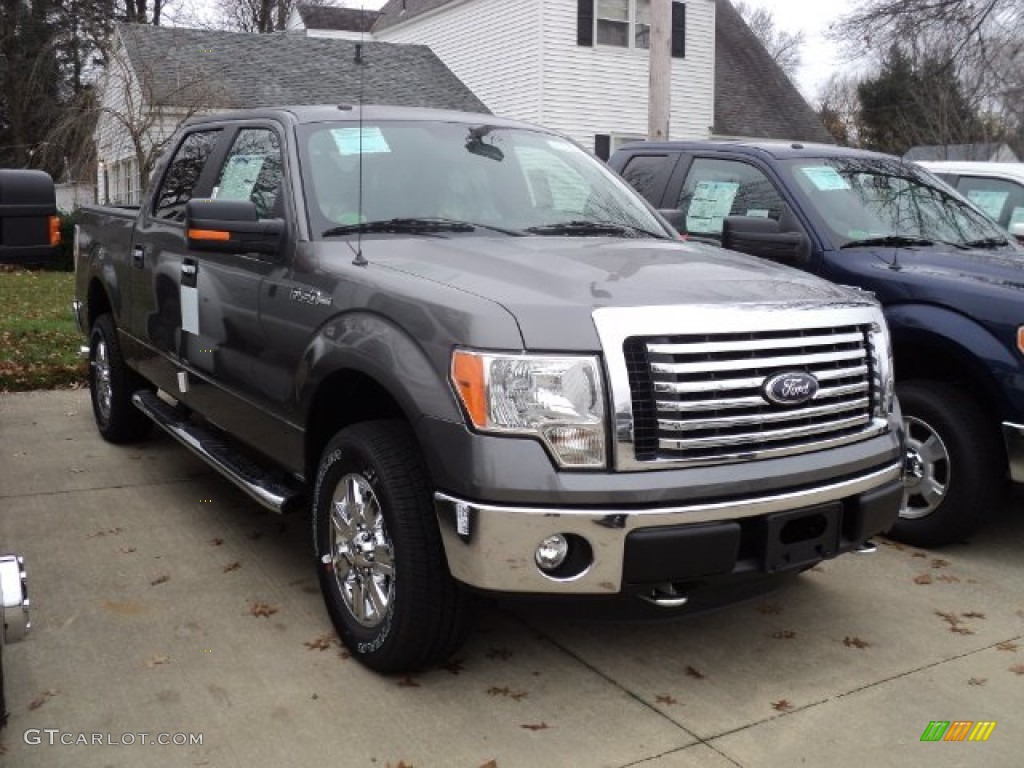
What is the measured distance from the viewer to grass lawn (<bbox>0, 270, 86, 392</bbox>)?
351 inches

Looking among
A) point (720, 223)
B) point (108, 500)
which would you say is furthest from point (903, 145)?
point (108, 500)

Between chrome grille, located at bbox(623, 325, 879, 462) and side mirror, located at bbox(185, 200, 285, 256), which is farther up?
side mirror, located at bbox(185, 200, 285, 256)

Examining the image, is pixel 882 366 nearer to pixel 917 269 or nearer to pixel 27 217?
pixel 917 269

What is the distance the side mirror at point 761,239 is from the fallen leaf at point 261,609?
271cm

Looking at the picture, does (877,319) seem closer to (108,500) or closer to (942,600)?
(942,600)

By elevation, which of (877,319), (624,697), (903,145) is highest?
(903,145)

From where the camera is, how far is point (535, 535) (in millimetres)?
3146

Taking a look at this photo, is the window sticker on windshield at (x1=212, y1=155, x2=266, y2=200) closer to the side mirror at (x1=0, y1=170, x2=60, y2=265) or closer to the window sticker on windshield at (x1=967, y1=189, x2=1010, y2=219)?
the side mirror at (x1=0, y1=170, x2=60, y2=265)

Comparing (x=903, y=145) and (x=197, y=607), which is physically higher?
(x=903, y=145)

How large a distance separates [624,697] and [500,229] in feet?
6.16

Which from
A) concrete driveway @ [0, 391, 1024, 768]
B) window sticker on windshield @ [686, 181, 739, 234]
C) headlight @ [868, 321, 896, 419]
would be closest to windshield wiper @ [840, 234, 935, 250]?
window sticker on windshield @ [686, 181, 739, 234]

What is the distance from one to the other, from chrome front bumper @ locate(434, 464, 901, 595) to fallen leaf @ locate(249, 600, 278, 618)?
1.27 m

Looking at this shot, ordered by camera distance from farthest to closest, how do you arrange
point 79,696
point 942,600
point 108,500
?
point 108,500, point 942,600, point 79,696

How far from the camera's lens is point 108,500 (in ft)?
18.7
